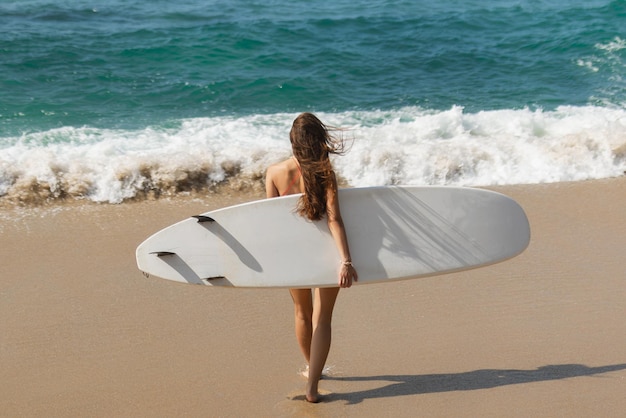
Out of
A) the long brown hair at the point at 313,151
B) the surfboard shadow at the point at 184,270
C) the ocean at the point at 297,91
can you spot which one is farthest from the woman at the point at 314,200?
the ocean at the point at 297,91

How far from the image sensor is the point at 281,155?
7.06 meters

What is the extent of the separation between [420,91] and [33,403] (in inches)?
276

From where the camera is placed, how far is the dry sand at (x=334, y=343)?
368 centimetres

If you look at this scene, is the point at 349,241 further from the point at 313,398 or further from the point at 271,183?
the point at 313,398

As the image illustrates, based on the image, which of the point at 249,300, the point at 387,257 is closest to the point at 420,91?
the point at 249,300

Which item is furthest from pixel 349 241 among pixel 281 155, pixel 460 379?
pixel 281 155

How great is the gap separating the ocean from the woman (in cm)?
292

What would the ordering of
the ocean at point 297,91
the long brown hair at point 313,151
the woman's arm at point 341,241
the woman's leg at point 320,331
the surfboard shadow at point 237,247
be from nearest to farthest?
1. the long brown hair at point 313,151
2. the woman's arm at point 341,241
3. the woman's leg at point 320,331
4. the surfboard shadow at point 237,247
5. the ocean at point 297,91

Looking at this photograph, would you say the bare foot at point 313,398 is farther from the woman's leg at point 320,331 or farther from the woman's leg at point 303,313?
the woman's leg at point 303,313

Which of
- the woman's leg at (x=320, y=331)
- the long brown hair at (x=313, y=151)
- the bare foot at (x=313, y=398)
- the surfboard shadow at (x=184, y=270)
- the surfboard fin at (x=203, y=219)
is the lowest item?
the bare foot at (x=313, y=398)

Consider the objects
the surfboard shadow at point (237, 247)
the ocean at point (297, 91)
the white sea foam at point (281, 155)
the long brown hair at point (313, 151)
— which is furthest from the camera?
the ocean at point (297, 91)

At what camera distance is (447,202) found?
3.71 m

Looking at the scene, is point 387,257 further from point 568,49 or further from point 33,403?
point 568,49

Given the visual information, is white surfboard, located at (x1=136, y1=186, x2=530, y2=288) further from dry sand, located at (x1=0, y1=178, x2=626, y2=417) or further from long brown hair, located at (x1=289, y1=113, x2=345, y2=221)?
dry sand, located at (x1=0, y1=178, x2=626, y2=417)
